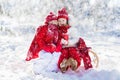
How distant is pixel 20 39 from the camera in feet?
20.0

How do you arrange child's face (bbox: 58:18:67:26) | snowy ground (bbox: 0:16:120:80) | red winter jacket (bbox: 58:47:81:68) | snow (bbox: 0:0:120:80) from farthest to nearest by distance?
1. child's face (bbox: 58:18:67:26)
2. red winter jacket (bbox: 58:47:81:68)
3. snow (bbox: 0:0:120:80)
4. snowy ground (bbox: 0:16:120:80)

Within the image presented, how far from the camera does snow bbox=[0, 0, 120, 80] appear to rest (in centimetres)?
414

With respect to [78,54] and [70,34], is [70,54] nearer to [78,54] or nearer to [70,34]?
[78,54]

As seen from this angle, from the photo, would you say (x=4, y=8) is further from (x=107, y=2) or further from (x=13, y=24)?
(x=107, y=2)

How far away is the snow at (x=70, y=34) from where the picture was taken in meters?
4.14

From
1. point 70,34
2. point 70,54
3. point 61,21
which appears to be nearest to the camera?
point 70,54

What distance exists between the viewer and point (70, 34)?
18.7 ft

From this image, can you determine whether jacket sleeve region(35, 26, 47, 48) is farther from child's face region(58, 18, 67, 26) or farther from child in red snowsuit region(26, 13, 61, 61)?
child's face region(58, 18, 67, 26)

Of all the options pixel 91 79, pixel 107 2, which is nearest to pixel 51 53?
pixel 91 79

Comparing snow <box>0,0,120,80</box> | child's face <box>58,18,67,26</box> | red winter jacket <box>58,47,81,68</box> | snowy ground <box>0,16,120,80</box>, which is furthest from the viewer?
child's face <box>58,18,67,26</box>

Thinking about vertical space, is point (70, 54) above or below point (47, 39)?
below

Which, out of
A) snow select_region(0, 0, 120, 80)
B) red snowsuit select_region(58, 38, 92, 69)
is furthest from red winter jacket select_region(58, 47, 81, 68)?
snow select_region(0, 0, 120, 80)

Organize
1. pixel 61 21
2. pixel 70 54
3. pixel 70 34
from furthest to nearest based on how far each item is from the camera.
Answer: pixel 70 34
pixel 61 21
pixel 70 54

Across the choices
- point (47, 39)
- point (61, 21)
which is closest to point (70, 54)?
point (47, 39)
